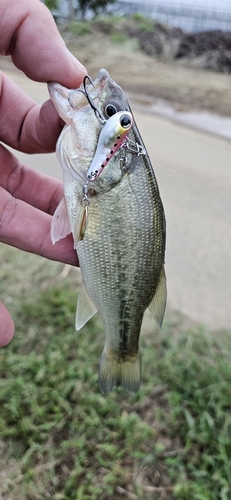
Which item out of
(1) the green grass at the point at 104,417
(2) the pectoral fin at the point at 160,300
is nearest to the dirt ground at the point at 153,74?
(1) the green grass at the point at 104,417

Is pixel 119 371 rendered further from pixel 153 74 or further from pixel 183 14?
pixel 183 14

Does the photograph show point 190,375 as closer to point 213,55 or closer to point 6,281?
point 6,281

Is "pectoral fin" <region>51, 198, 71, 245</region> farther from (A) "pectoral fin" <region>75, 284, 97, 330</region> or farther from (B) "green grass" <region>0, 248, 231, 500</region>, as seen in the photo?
(B) "green grass" <region>0, 248, 231, 500</region>

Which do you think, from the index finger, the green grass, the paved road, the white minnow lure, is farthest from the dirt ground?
the white minnow lure

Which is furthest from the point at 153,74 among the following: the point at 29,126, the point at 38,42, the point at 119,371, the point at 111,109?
the point at 119,371

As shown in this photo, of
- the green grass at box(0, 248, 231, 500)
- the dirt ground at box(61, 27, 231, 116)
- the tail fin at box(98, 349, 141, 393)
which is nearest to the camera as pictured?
the tail fin at box(98, 349, 141, 393)

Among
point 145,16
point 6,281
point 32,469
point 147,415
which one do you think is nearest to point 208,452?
point 147,415
